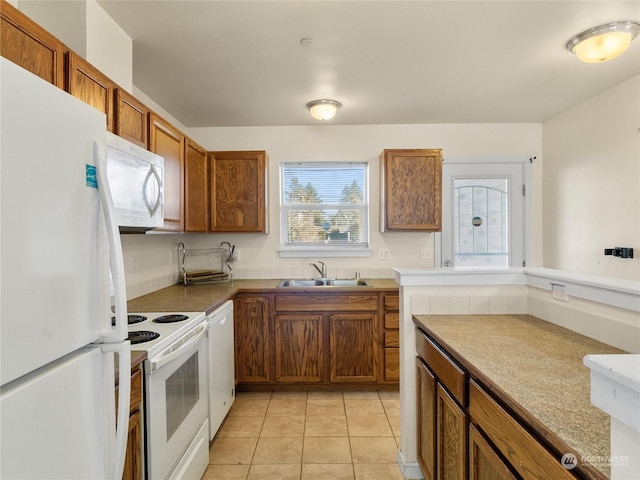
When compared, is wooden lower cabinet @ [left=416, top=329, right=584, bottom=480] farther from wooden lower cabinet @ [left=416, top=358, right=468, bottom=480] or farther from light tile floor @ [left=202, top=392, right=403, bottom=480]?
light tile floor @ [left=202, top=392, right=403, bottom=480]

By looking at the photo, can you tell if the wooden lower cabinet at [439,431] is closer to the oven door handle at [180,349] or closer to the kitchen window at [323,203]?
the oven door handle at [180,349]

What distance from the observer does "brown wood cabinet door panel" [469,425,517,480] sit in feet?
3.23

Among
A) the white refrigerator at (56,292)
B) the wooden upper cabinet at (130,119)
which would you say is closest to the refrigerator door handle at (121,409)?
the white refrigerator at (56,292)

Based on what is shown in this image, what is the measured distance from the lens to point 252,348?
9.73 ft

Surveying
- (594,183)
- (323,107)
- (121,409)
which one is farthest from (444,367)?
(594,183)

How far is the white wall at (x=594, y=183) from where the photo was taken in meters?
2.55

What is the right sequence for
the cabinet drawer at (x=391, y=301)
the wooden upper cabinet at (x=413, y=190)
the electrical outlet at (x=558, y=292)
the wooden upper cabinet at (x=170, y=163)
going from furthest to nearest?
the wooden upper cabinet at (x=413, y=190) < the cabinet drawer at (x=391, y=301) < the wooden upper cabinet at (x=170, y=163) < the electrical outlet at (x=558, y=292)

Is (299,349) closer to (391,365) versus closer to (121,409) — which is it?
(391,365)

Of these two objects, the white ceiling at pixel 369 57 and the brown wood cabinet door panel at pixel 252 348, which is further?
the brown wood cabinet door panel at pixel 252 348

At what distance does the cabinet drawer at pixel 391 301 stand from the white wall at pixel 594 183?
1640 mm

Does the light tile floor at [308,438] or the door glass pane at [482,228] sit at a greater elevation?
the door glass pane at [482,228]

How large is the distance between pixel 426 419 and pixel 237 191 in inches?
95.0

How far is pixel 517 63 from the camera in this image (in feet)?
7.60

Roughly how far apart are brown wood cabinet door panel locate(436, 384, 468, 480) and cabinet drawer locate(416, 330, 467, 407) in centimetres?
5
